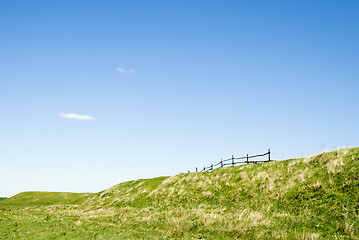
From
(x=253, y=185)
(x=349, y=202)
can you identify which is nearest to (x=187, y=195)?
(x=253, y=185)

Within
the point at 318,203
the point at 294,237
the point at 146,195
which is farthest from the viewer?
the point at 146,195

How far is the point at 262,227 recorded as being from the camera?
18672 millimetres

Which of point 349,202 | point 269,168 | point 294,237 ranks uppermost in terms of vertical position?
point 269,168

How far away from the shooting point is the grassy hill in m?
17.1

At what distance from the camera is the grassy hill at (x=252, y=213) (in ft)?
56.0

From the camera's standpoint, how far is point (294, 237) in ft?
52.9

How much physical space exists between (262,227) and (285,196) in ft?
24.9

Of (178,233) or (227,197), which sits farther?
(227,197)

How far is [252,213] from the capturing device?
2227cm

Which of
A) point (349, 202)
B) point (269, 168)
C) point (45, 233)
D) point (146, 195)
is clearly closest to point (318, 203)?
point (349, 202)

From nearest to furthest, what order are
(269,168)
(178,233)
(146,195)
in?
(178,233), (269,168), (146,195)

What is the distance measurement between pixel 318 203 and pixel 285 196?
377cm

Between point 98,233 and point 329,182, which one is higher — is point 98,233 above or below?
below

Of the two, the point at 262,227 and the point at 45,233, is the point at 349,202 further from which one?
the point at 45,233
